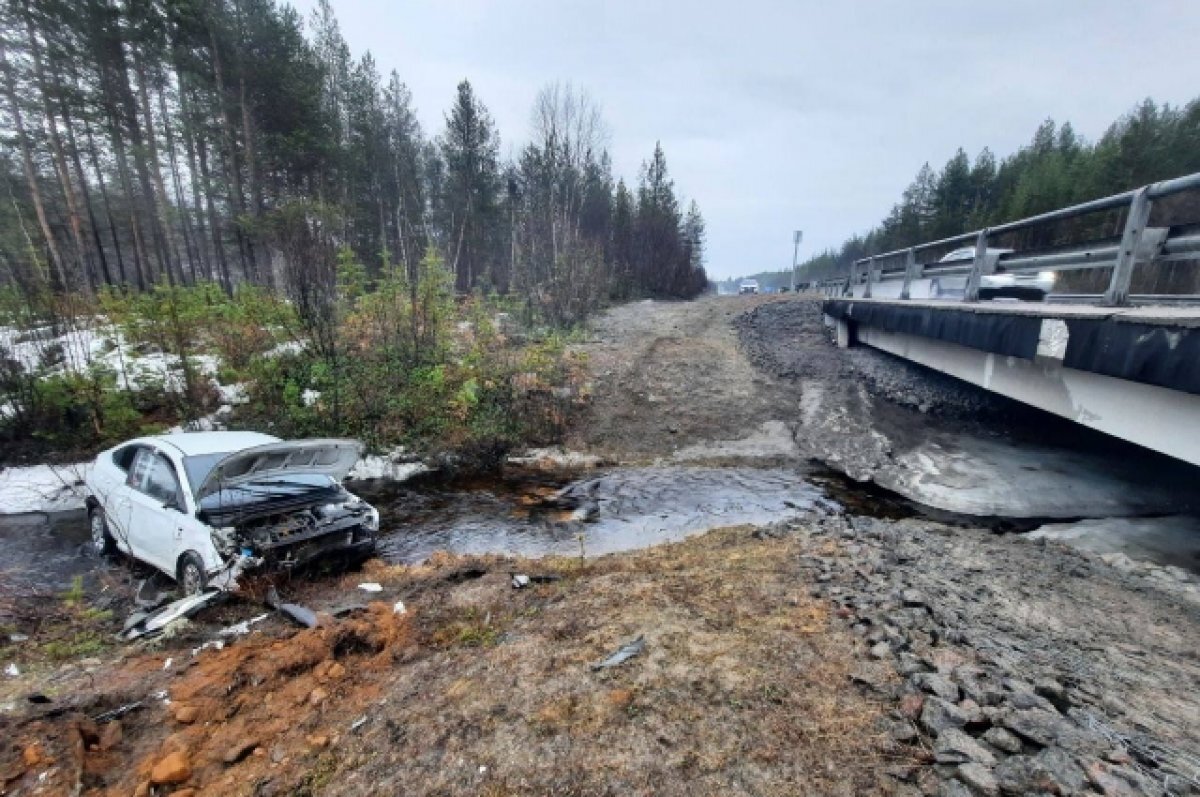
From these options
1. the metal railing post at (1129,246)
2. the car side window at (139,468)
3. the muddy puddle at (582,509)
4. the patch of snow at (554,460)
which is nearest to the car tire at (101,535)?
the car side window at (139,468)

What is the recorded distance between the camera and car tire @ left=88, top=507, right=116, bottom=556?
6680mm

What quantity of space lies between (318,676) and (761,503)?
7.64 metres

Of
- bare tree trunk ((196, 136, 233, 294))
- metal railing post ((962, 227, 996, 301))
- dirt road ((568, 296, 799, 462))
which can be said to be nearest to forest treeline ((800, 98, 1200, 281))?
dirt road ((568, 296, 799, 462))

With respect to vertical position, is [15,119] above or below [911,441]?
above

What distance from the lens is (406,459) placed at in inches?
430

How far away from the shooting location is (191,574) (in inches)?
211

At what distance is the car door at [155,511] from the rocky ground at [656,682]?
1.80 feet

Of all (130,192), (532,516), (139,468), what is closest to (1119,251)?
(532,516)

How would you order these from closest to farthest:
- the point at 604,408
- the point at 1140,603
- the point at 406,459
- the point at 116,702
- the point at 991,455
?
the point at 116,702, the point at 1140,603, the point at 991,455, the point at 406,459, the point at 604,408

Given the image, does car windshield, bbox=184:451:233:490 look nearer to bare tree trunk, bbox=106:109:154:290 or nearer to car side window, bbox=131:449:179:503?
car side window, bbox=131:449:179:503

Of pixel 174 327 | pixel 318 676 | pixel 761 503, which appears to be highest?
pixel 174 327

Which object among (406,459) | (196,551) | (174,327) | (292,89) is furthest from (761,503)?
(292,89)

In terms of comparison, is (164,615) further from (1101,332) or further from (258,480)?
(1101,332)

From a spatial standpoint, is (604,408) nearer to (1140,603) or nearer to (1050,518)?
(1050,518)
